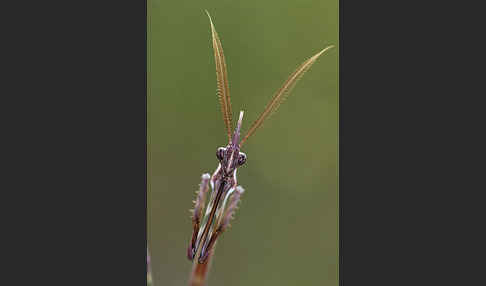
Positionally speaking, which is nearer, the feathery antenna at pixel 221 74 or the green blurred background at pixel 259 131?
the feathery antenna at pixel 221 74

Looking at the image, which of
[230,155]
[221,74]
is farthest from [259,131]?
[221,74]

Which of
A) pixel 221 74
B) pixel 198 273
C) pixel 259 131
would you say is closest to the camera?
pixel 221 74

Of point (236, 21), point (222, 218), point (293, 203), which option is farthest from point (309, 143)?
point (222, 218)

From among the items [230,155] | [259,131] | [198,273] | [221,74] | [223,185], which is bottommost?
[198,273]

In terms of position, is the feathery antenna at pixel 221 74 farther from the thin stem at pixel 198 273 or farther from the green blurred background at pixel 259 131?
the green blurred background at pixel 259 131

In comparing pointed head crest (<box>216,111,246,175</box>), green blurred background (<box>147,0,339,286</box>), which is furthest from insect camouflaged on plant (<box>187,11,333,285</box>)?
green blurred background (<box>147,0,339,286</box>)

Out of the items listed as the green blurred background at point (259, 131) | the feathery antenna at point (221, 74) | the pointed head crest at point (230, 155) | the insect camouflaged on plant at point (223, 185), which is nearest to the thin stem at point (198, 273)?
the insect camouflaged on plant at point (223, 185)

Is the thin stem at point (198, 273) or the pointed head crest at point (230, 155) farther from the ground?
the pointed head crest at point (230, 155)

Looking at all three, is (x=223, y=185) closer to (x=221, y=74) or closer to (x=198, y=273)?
(x=221, y=74)

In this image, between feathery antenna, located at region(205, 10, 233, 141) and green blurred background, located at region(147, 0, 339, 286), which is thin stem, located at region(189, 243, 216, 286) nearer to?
feathery antenna, located at region(205, 10, 233, 141)

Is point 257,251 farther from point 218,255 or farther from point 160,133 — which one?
point 160,133
